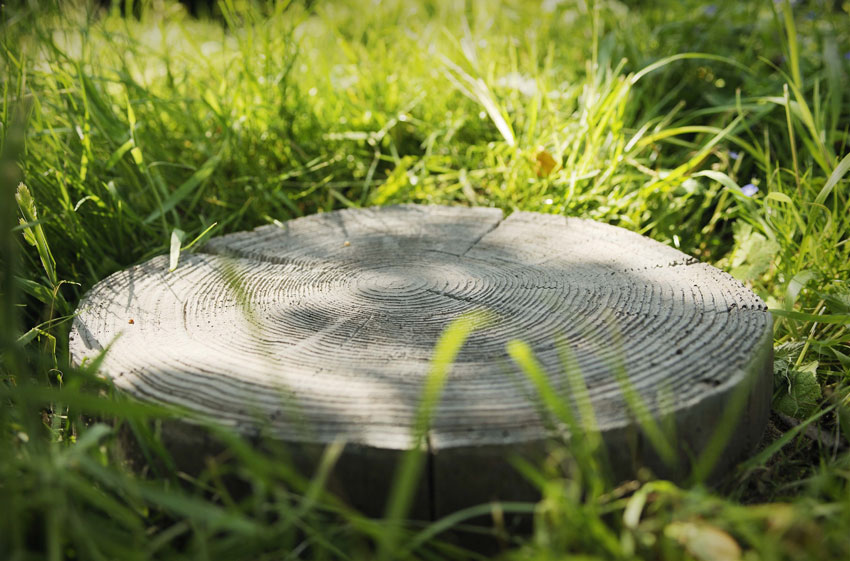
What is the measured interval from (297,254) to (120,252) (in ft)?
2.18

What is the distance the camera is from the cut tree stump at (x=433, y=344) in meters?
1.08

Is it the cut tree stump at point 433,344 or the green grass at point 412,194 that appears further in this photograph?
the cut tree stump at point 433,344

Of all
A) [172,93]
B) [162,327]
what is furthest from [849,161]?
[172,93]

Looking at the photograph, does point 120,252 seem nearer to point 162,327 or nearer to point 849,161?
point 162,327

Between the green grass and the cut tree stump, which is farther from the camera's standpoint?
the cut tree stump

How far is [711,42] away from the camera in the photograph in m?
3.00

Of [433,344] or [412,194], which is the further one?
[412,194]

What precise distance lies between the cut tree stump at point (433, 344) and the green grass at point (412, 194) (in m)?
0.06

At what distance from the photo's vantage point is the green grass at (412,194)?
0.95 meters

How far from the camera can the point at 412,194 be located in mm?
2432

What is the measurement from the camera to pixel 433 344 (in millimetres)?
1319

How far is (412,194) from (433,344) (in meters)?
1.19

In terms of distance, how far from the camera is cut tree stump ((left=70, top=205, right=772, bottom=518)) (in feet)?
3.55

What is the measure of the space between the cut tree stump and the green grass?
65 mm
